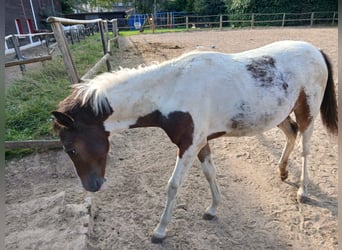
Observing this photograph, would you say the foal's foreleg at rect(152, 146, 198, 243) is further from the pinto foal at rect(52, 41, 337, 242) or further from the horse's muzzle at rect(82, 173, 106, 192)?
the horse's muzzle at rect(82, 173, 106, 192)

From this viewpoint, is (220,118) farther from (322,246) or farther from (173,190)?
(322,246)

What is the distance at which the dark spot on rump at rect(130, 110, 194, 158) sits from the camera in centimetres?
208

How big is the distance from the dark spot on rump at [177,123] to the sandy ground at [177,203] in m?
0.79

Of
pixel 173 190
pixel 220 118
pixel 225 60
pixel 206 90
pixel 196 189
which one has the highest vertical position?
pixel 225 60

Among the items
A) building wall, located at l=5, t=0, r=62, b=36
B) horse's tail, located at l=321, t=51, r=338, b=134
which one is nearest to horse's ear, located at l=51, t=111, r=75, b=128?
horse's tail, located at l=321, t=51, r=338, b=134

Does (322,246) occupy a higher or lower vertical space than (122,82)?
lower

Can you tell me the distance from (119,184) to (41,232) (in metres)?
0.97

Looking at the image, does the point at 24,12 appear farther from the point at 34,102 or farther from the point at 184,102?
the point at 184,102

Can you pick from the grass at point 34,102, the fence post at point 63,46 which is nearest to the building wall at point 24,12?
the grass at point 34,102

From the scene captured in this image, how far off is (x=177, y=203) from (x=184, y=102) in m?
1.16

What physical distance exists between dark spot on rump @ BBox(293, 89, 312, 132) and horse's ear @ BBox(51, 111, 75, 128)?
1.95 metres

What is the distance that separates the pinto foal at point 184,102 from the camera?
2037 millimetres

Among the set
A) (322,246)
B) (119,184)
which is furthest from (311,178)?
(119,184)

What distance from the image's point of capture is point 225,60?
2.30 m
